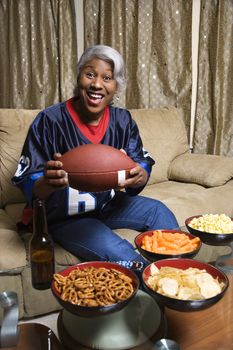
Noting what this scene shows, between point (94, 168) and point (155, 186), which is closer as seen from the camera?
point (94, 168)

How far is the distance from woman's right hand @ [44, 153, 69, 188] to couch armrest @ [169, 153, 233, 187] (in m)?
1.41

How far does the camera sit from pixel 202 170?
8.03ft

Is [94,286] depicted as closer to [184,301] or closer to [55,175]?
[184,301]

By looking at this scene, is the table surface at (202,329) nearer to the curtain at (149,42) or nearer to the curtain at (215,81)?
the curtain at (149,42)

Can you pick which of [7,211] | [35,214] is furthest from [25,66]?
[35,214]

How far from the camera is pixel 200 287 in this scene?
36.2 inches

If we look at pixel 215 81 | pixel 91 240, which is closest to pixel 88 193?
pixel 91 240

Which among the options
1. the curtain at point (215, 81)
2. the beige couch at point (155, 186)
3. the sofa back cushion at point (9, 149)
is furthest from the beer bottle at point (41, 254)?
the curtain at point (215, 81)

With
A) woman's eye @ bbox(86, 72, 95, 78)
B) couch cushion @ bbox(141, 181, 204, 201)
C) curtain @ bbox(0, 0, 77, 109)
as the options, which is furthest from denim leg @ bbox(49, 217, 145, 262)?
curtain @ bbox(0, 0, 77, 109)

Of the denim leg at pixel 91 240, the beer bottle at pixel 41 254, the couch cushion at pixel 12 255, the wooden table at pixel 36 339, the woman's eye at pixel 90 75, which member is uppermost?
the woman's eye at pixel 90 75

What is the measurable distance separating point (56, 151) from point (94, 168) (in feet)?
1.44

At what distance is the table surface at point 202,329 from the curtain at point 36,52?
6.43ft

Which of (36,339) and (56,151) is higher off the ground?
(56,151)

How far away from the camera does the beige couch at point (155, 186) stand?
1.47 metres
